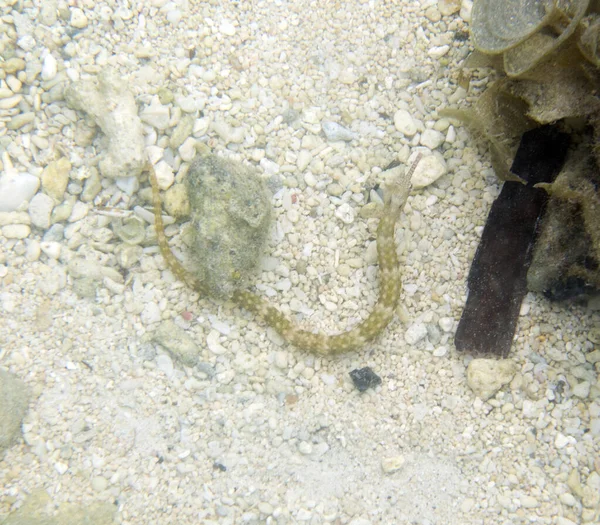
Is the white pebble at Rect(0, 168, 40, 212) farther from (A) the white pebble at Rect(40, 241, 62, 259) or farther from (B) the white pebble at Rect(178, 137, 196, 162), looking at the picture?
(B) the white pebble at Rect(178, 137, 196, 162)

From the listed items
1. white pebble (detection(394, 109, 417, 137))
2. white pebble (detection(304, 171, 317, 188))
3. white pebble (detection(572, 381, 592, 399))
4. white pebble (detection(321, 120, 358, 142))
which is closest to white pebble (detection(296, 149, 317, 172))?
white pebble (detection(304, 171, 317, 188))

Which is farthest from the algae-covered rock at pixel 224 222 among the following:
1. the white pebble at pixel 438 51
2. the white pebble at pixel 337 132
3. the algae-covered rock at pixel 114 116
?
the white pebble at pixel 438 51

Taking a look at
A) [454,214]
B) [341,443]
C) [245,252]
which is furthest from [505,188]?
[341,443]

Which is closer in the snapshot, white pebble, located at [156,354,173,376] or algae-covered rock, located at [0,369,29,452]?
algae-covered rock, located at [0,369,29,452]

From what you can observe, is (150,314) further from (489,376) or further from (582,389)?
(582,389)

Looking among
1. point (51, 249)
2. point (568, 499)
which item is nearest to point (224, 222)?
point (51, 249)

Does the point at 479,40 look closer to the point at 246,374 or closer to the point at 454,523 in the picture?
the point at 246,374
